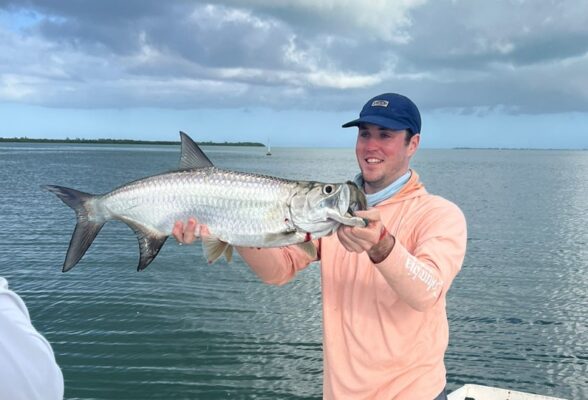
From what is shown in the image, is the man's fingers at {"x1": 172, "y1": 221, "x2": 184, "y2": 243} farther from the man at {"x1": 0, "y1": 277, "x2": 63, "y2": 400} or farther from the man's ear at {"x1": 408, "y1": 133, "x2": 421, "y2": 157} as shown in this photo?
the man at {"x1": 0, "y1": 277, "x2": 63, "y2": 400}

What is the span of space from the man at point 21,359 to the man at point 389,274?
2.22m

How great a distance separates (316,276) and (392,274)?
47.7 ft

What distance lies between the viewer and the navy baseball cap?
422 centimetres

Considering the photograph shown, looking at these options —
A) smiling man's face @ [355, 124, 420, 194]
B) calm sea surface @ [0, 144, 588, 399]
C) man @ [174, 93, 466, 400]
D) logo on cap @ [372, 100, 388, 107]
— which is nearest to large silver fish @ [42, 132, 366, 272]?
man @ [174, 93, 466, 400]

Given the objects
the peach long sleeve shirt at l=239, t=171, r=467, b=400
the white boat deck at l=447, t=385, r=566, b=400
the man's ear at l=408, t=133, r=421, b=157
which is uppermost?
the man's ear at l=408, t=133, r=421, b=157

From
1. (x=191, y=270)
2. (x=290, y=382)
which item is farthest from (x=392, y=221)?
(x=191, y=270)

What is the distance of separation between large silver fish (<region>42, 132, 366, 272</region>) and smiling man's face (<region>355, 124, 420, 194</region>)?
480 millimetres

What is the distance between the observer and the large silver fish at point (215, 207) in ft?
13.5

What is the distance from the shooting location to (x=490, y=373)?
1172cm

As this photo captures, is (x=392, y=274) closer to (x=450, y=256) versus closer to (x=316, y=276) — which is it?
(x=450, y=256)

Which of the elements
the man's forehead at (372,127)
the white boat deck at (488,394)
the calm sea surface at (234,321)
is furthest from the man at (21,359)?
the calm sea surface at (234,321)

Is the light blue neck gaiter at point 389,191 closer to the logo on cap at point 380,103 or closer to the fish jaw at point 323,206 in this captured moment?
the fish jaw at point 323,206

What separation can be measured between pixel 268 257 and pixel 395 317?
1267 millimetres

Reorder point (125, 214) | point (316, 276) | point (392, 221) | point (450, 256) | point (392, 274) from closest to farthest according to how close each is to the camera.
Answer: point (392, 274)
point (450, 256)
point (392, 221)
point (125, 214)
point (316, 276)
